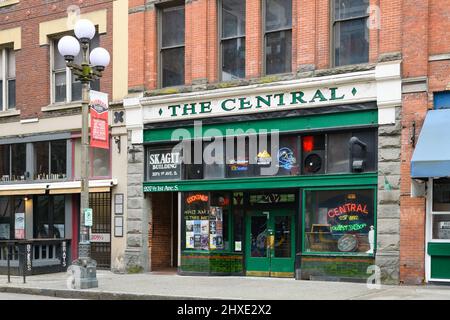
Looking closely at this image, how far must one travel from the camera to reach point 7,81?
78.1 feet

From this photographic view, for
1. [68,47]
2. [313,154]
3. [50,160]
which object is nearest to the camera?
[68,47]

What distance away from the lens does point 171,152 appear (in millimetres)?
19562

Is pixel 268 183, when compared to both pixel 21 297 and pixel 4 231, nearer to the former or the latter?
pixel 21 297

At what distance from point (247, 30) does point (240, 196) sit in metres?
4.79

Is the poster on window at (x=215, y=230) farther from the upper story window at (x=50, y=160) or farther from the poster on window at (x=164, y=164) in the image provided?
the upper story window at (x=50, y=160)

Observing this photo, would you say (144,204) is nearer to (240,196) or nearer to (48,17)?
(240,196)

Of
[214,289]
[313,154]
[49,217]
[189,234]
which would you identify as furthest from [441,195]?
[49,217]

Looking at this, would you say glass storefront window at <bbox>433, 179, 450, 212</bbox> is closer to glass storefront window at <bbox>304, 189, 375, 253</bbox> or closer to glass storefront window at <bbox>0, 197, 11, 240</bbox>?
glass storefront window at <bbox>304, 189, 375, 253</bbox>

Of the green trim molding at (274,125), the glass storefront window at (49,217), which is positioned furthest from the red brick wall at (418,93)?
the glass storefront window at (49,217)

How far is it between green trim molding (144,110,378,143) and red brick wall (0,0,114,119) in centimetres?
497

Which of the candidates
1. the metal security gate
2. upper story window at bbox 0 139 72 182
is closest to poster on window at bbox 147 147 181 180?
the metal security gate

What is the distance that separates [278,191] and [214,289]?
4.11 m

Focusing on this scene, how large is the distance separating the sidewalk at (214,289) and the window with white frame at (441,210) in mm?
1280
